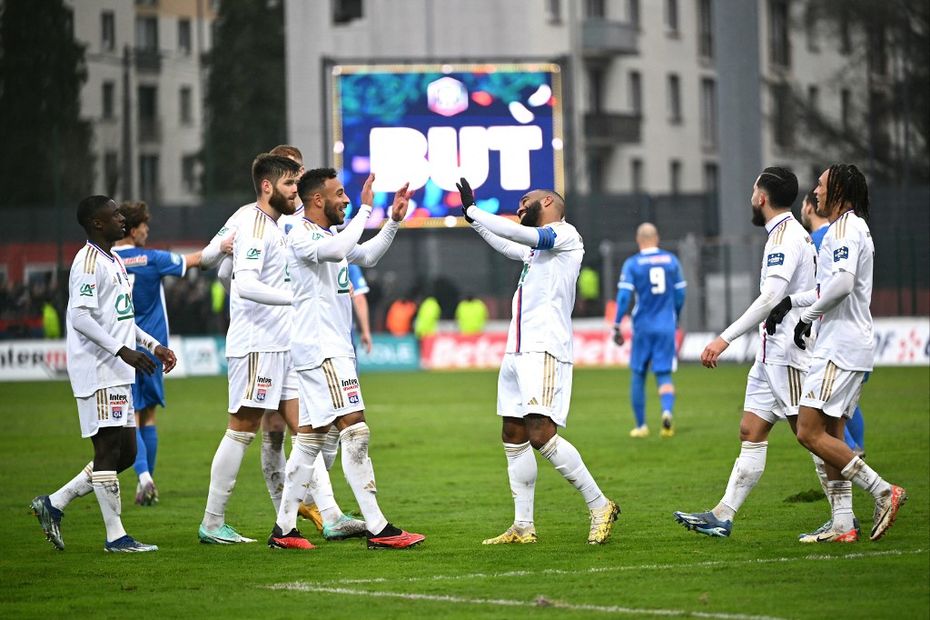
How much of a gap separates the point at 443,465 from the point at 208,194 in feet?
111

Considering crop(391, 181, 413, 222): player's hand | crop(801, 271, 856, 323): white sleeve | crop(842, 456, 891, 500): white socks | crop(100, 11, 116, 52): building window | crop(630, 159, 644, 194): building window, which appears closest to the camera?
crop(801, 271, 856, 323): white sleeve

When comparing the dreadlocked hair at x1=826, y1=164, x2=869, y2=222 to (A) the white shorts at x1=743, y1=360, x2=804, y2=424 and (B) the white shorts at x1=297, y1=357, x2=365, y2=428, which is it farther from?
(B) the white shorts at x1=297, y1=357, x2=365, y2=428

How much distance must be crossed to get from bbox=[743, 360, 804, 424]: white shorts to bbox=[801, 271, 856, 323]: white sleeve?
0.55 meters

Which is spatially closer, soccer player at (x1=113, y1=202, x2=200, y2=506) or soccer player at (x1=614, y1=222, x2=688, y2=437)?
soccer player at (x1=113, y1=202, x2=200, y2=506)

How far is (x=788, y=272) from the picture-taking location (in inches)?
379

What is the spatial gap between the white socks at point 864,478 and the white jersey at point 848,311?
56cm

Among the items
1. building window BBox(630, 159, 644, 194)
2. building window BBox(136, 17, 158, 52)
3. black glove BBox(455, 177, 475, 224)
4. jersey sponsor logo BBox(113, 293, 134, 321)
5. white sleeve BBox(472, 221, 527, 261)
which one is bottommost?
jersey sponsor logo BBox(113, 293, 134, 321)

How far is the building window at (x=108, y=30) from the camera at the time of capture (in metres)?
52.8

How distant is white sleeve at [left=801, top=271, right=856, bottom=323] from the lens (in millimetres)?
9250

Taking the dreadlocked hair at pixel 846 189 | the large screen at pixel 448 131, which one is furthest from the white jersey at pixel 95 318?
the large screen at pixel 448 131

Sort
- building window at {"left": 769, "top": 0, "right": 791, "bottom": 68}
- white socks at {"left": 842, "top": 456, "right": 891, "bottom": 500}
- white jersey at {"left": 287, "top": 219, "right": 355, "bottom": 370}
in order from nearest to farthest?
white socks at {"left": 842, "top": 456, "right": 891, "bottom": 500} < white jersey at {"left": 287, "top": 219, "right": 355, "bottom": 370} < building window at {"left": 769, "top": 0, "right": 791, "bottom": 68}

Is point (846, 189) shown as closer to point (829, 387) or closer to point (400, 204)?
point (829, 387)

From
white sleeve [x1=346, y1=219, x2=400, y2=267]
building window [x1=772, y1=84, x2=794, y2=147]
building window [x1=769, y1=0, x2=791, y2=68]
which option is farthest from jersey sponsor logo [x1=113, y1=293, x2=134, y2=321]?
building window [x1=769, y1=0, x2=791, y2=68]

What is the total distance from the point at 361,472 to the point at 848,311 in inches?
120
